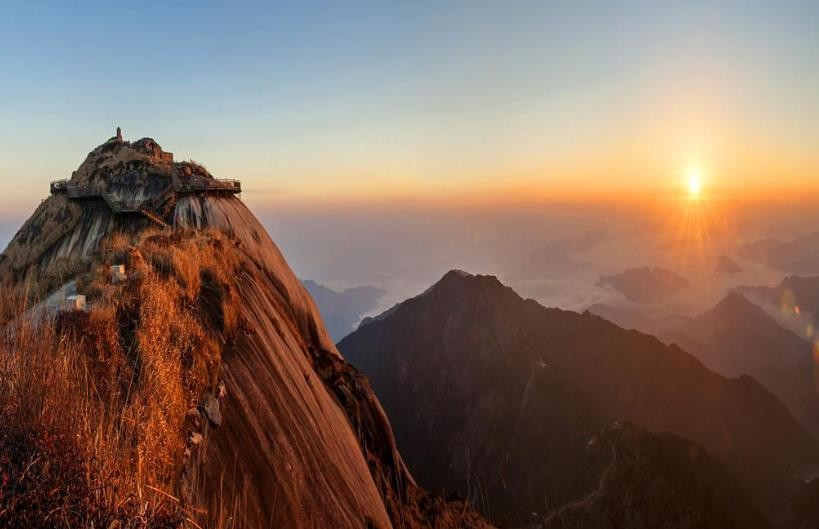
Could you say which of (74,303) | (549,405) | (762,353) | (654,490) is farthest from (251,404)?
(762,353)

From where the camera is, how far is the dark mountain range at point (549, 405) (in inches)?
2608

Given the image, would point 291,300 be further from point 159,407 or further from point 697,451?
point 697,451

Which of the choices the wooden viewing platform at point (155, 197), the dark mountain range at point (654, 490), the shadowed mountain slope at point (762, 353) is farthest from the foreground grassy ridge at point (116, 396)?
the shadowed mountain slope at point (762, 353)

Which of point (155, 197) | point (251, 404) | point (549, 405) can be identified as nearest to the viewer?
point (251, 404)

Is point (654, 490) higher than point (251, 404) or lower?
lower

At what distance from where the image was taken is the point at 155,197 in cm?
3170

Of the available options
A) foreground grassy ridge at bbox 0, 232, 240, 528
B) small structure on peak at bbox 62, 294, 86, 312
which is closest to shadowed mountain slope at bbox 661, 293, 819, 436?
foreground grassy ridge at bbox 0, 232, 240, 528

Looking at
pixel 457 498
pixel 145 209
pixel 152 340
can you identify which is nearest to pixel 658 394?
pixel 457 498

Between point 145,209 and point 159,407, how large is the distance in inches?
1133

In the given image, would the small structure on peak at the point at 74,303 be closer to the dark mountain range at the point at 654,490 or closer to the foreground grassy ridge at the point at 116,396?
the foreground grassy ridge at the point at 116,396

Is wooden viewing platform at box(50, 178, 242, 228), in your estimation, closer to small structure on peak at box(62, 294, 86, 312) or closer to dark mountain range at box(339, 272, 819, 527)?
small structure on peak at box(62, 294, 86, 312)

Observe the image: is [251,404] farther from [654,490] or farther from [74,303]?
[654,490]

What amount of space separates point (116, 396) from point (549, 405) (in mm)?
78160

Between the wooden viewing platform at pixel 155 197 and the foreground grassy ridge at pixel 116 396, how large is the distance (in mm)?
22071
